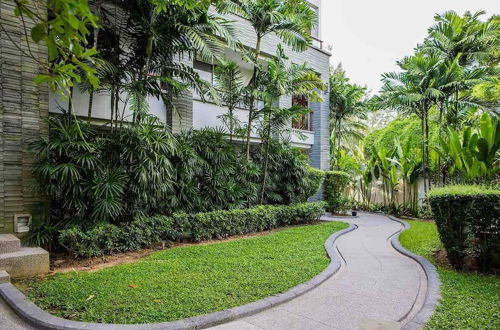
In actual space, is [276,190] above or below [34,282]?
above

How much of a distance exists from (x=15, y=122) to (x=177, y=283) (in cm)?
424

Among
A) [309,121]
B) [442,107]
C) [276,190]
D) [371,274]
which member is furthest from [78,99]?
[442,107]

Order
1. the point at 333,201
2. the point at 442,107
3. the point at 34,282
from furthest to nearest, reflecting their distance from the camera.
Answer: the point at 333,201
the point at 442,107
the point at 34,282

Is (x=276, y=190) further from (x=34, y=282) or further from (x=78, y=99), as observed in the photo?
(x=34, y=282)

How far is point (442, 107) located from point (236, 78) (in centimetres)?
780

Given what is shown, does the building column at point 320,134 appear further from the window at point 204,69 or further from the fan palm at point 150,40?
A: the fan palm at point 150,40

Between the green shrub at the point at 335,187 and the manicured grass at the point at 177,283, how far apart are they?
693cm

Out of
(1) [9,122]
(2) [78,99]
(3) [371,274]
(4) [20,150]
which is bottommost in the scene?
(3) [371,274]

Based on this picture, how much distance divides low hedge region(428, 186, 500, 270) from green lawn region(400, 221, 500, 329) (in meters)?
0.37

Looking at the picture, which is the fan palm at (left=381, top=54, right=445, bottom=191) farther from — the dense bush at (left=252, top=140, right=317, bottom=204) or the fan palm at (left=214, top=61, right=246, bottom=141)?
the fan palm at (left=214, top=61, right=246, bottom=141)

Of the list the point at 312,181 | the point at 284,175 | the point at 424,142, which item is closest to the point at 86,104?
the point at 284,175

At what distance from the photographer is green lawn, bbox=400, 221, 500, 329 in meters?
3.20

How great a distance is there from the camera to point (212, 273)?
15.5 ft

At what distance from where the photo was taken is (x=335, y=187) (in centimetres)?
1309
